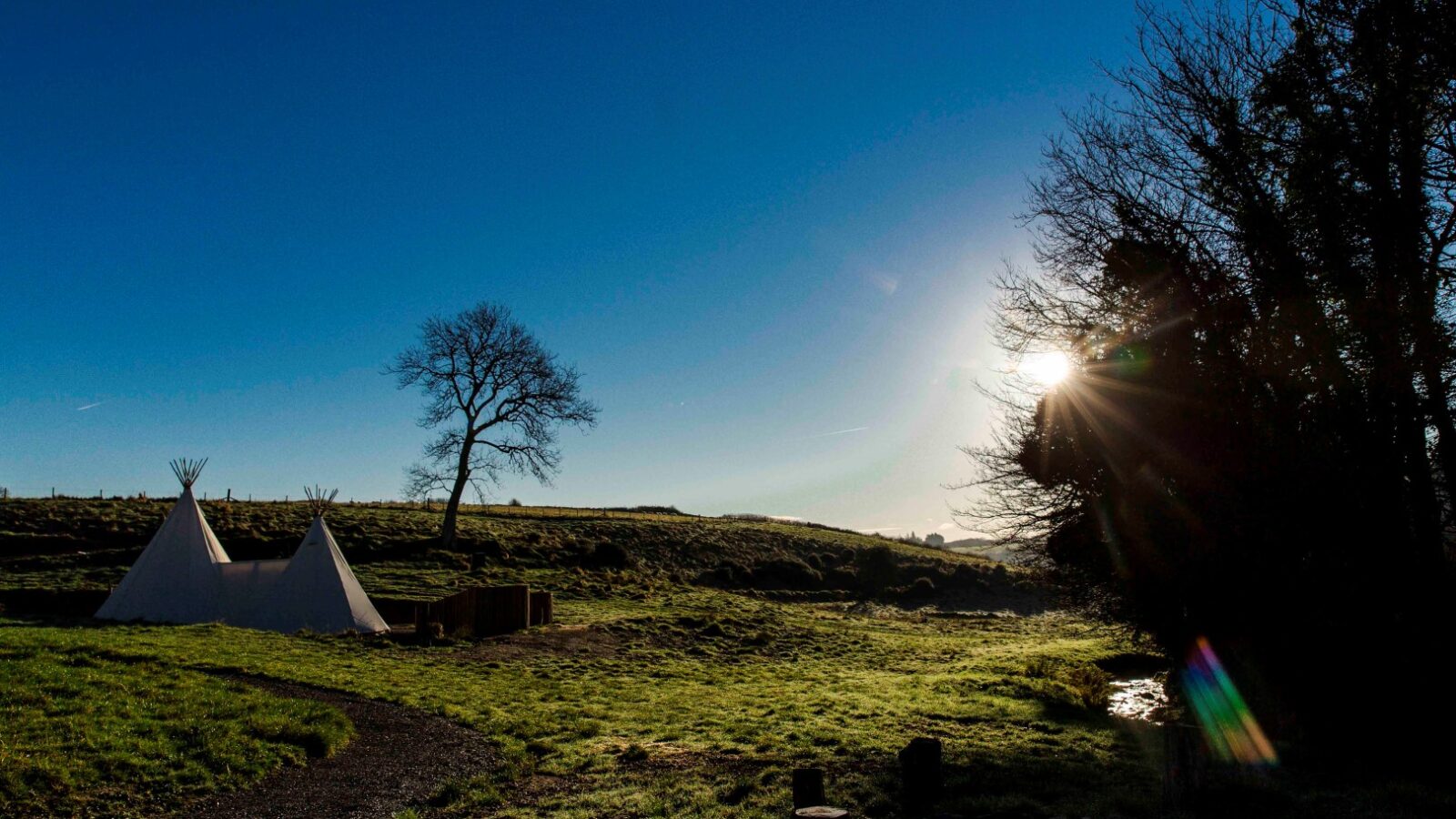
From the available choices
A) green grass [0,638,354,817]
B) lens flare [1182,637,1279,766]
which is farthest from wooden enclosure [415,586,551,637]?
lens flare [1182,637,1279,766]

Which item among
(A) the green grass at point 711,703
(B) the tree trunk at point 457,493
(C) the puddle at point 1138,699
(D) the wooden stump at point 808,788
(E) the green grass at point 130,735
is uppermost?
(B) the tree trunk at point 457,493

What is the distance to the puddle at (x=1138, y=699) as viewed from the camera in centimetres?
1461

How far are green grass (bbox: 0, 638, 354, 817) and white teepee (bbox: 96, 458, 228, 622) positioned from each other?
9.67 meters

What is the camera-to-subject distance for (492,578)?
3353cm

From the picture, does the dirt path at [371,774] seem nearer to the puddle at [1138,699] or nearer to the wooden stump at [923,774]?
the wooden stump at [923,774]

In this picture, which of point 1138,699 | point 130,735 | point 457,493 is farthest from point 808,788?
point 457,493

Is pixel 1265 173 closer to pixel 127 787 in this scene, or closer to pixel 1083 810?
pixel 1083 810

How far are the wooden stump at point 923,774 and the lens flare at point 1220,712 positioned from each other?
454cm

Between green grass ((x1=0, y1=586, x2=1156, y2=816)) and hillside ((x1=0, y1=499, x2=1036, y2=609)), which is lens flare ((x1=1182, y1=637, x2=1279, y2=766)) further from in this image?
hillside ((x1=0, y1=499, x2=1036, y2=609))

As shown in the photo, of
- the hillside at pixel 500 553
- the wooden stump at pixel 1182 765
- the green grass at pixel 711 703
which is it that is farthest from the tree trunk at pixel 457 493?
the wooden stump at pixel 1182 765

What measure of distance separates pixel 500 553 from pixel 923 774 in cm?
3539

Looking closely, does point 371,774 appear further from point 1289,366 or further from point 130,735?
point 1289,366

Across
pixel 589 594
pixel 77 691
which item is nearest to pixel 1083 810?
pixel 77 691

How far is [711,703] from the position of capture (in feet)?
48.6
